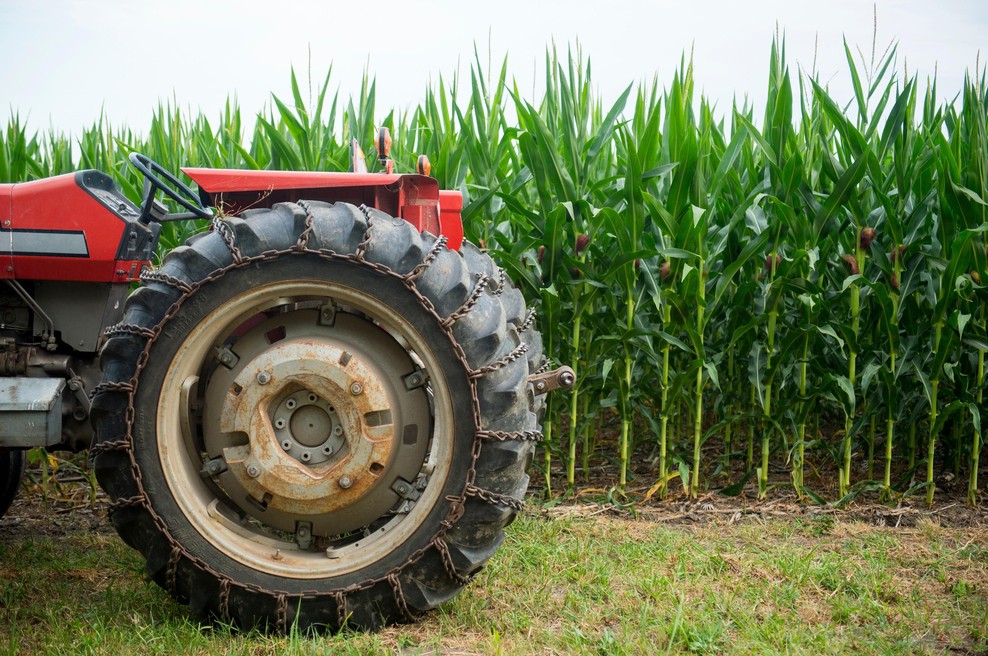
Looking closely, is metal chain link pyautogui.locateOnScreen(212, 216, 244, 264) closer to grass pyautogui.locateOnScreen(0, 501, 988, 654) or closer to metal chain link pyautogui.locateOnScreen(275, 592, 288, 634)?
metal chain link pyautogui.locateOnScreen(275, 592, 288, 634)

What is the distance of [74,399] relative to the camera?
2.97 meters

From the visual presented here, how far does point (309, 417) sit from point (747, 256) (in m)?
2.49

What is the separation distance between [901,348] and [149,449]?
3.68 metres

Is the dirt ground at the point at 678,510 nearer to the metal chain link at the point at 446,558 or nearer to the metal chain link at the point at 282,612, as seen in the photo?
the metal chain link at the point at 446,558

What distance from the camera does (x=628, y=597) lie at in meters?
2.98

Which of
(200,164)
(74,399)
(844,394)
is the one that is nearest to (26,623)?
(74,399)

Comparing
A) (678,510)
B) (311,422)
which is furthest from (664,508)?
(311,422)

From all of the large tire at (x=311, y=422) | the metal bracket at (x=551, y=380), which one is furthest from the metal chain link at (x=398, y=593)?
the metal bracket at (x=551, y=380)

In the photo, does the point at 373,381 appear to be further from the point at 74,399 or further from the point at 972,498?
the point at 972,498

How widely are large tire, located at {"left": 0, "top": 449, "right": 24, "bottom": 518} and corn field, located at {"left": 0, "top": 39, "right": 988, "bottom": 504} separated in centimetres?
153

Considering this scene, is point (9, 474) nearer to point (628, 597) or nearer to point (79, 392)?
point (79, 392)

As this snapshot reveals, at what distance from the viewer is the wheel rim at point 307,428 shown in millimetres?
2533

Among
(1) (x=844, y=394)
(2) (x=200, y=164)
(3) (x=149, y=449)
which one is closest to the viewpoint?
(3) (x=149, y=449)

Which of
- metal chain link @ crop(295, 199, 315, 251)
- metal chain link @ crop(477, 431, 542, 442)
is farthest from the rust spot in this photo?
metal chain link @ crop(295, 199, 315, 251)
